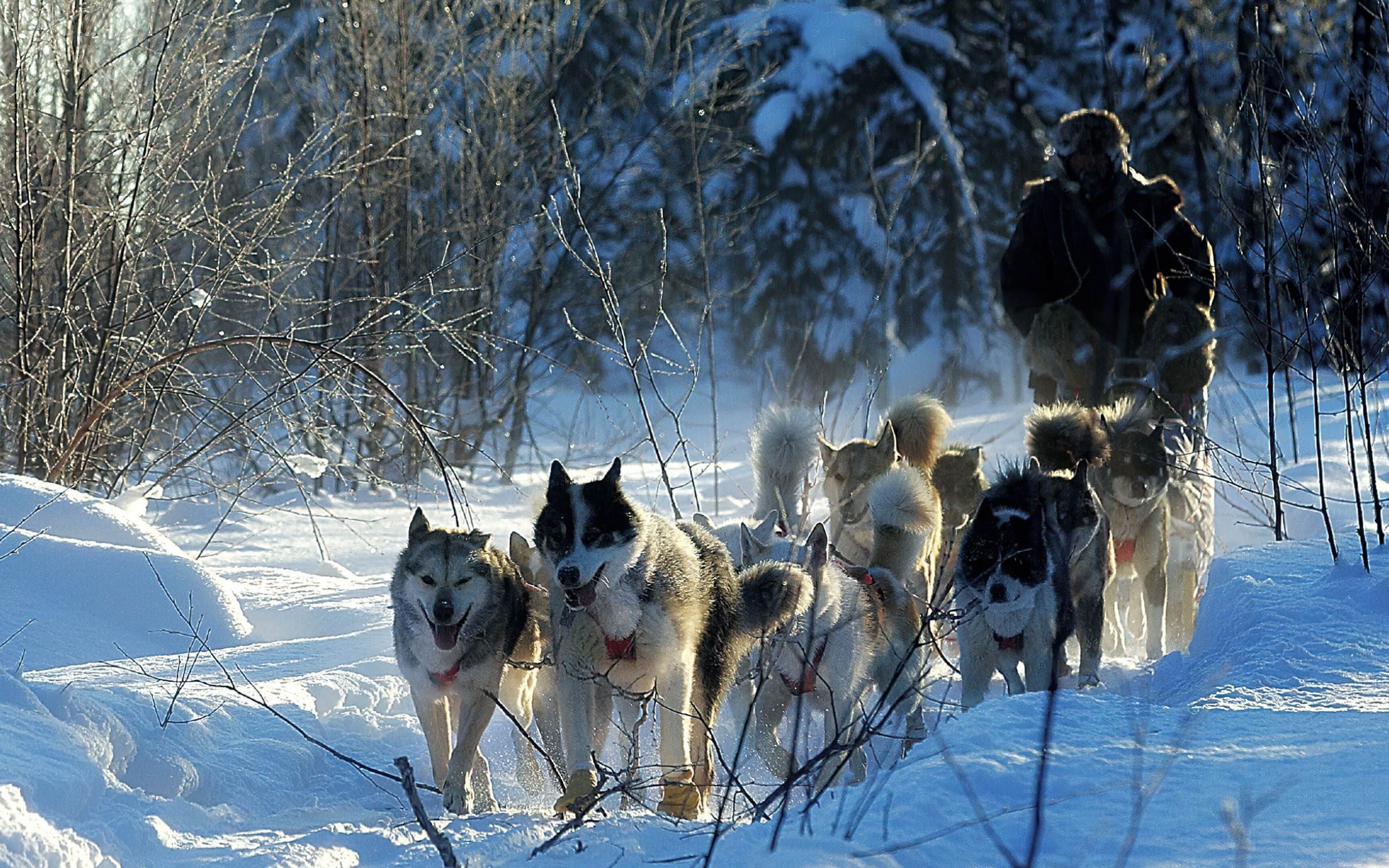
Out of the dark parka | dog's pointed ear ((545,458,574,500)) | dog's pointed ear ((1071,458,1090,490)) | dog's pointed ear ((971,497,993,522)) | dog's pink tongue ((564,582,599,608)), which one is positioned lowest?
dog's pink tongue ((564,582,599,608))

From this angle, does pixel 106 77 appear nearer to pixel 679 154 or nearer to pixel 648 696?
pixel 648 696

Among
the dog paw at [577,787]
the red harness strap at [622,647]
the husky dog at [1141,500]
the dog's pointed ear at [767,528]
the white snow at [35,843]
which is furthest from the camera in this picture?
the husky dog at [1141,500]

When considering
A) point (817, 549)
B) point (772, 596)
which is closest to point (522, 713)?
point (772, 596)

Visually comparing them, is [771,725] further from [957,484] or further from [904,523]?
[957,484]

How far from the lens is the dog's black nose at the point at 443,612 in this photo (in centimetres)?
400

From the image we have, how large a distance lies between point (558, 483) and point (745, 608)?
2.57 ft

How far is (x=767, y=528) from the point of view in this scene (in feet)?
17.6

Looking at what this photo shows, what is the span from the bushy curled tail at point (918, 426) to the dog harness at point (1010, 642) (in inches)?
64.8

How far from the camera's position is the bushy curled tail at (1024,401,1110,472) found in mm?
5344

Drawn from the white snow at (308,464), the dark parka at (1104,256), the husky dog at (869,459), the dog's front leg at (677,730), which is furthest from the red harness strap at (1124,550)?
the white snow at (308,464)

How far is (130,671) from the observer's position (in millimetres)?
4137

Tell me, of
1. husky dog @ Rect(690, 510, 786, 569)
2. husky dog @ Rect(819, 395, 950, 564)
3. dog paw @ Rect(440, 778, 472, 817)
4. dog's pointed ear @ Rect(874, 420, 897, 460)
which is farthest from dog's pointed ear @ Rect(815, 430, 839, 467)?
dog paw @ Rect(440, 778, 472, 817)

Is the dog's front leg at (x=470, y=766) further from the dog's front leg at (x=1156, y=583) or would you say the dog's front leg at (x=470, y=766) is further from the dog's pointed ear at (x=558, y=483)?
the dog's front leg at (x=1156, y=583)

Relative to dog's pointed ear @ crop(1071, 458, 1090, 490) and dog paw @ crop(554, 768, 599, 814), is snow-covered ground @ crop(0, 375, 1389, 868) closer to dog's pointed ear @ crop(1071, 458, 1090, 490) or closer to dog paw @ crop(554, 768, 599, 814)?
dog paw @ crop(554, 768, 599, 814)
